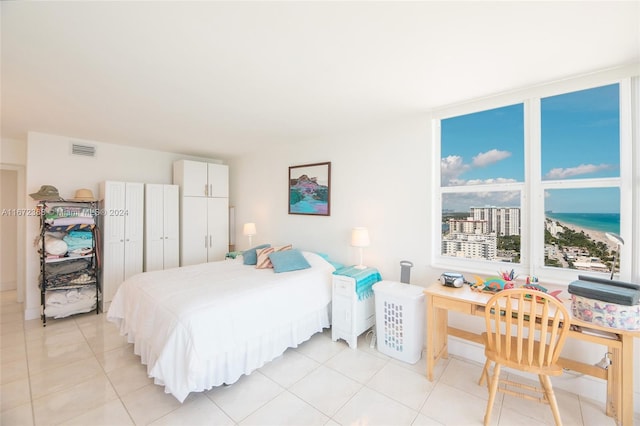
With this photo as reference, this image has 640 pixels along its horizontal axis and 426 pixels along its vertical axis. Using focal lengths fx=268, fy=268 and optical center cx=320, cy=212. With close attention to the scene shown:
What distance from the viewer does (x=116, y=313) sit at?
9.07 feet

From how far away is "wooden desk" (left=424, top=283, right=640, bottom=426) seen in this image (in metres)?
1.59

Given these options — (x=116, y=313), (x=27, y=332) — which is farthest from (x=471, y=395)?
(x=27, y=332)

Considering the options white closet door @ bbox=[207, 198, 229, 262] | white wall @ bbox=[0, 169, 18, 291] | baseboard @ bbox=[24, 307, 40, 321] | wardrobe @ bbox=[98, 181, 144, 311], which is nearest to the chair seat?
white closet door @ bbox=[207, 198, 229, 262]

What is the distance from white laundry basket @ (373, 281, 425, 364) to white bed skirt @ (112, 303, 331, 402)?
697 mm

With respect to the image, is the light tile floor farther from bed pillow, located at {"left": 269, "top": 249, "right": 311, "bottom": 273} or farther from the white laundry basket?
bed pillow, located at {"left": 269, "top": 249, "right": 311, "bottom": 273}

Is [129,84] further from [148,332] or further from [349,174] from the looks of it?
[349,174]

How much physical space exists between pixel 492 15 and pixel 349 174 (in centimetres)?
218

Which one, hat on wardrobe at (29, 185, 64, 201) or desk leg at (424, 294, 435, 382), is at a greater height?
hat on wardrobe at (29, 185, 64, 201)

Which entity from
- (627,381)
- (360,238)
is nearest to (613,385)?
(627,381)

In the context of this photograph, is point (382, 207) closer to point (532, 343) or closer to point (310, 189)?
point (310, 189)

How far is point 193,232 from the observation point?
4.54 meters

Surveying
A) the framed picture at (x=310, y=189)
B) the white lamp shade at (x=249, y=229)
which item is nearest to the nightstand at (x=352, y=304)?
the framed picture at (x=310, y=189)

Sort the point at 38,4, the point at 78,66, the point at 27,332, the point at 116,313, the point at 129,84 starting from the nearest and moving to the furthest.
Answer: the point at 38,4 < the point at 78,66 < the point at 129,84 < the point at 116,313 < the point at 27,332

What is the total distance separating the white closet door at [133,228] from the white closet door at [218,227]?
1.01 metres
